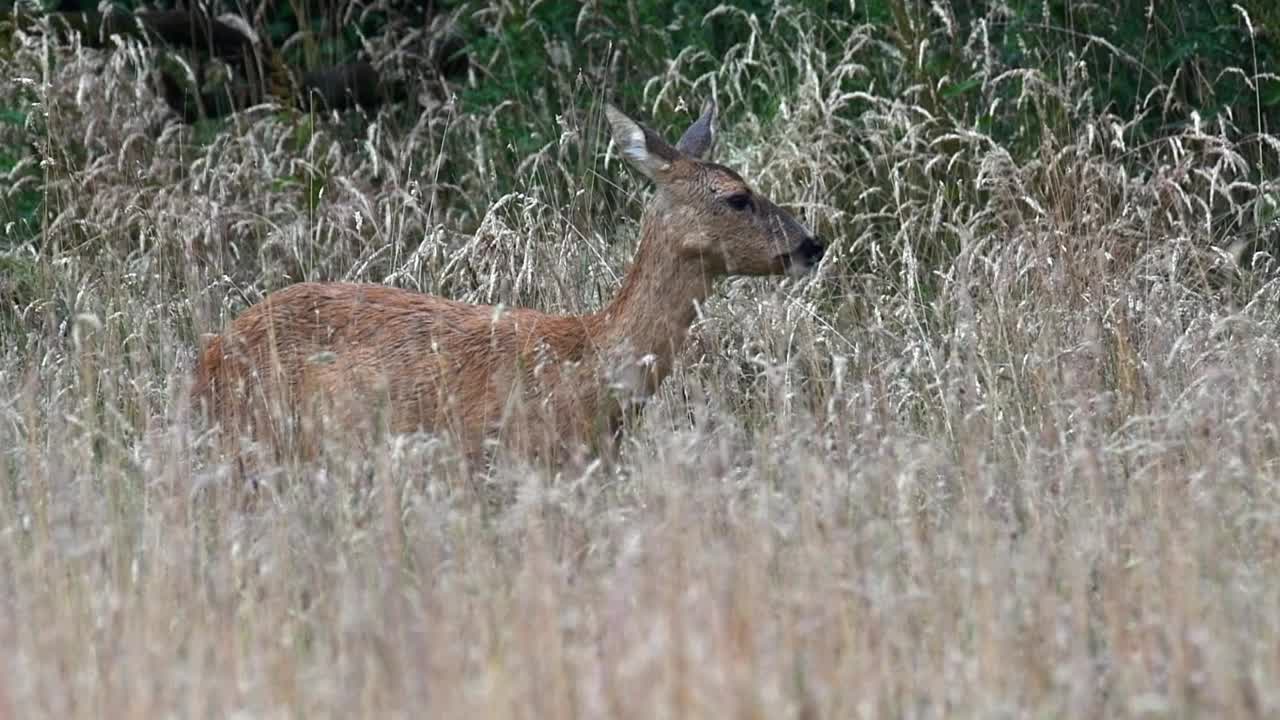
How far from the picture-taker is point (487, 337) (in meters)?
6.49

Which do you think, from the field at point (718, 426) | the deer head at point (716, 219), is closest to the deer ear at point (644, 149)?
the deer head at point (716, 219)

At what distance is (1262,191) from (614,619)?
4.88 m

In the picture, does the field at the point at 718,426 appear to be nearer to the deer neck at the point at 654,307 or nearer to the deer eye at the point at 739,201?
the deer neck at the point at 654,307

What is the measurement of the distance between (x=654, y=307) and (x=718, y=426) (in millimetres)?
1212

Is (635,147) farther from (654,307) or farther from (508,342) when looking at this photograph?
(508,342)

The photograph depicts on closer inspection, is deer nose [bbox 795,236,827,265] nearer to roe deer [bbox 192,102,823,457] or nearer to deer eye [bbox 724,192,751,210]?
roe deer [bbox 192,102,823,457]

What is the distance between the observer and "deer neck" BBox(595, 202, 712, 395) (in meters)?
6.41

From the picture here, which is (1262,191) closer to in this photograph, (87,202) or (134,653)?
(87,202)

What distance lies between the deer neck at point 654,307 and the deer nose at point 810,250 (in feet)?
0.98

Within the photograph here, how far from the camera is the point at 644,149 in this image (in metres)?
6.82

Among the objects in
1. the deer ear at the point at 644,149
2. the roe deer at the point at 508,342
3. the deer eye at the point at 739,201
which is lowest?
the roe deer at the point at 508,342

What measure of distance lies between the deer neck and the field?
18cm

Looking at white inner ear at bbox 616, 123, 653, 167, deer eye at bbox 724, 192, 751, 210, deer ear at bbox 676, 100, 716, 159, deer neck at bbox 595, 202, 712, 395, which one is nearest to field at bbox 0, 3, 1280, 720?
deer neck at bbox 595, 202, 712, 395

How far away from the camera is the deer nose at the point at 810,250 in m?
6.72
